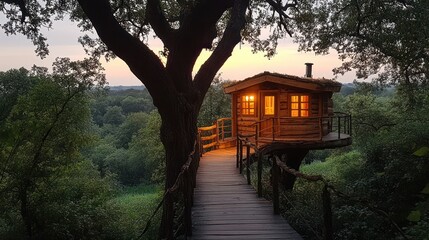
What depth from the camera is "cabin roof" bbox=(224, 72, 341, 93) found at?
55.0ft

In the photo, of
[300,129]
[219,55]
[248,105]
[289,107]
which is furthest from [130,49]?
[248,105]

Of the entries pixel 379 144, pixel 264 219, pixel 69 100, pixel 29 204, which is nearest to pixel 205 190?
pixel 264 219

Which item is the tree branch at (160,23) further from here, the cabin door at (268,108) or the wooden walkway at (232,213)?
the cabin door at (268,108)

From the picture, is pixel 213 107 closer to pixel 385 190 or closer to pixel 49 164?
pixel 49 164

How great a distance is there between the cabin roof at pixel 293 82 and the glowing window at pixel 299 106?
109cm

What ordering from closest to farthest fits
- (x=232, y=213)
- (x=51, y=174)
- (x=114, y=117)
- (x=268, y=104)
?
(x=232, y=213), (x=51, y=174), (x=268, y=104), (x=114, y=117)

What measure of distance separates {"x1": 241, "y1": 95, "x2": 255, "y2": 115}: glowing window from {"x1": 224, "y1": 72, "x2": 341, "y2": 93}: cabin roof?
75 centimetres

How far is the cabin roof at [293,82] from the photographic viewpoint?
16.8 meters

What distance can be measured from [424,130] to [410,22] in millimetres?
4686

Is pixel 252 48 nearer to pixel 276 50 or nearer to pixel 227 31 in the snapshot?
pixel 276 50

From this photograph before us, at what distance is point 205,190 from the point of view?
33.4 feet

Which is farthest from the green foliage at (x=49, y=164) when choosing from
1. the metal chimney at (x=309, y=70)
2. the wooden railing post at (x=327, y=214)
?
the wooden railing post at (x=327, y=214)

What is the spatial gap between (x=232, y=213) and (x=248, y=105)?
12.2m

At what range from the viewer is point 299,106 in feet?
59.4
